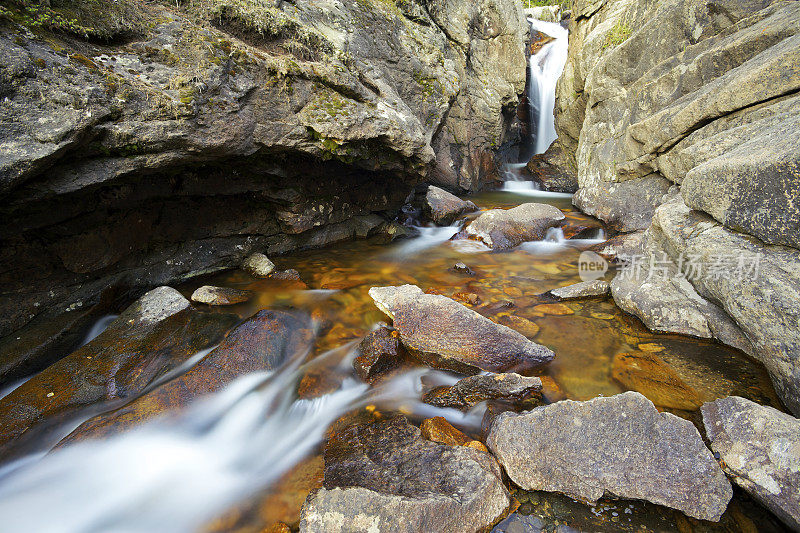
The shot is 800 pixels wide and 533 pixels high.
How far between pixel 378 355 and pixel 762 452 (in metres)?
2.95

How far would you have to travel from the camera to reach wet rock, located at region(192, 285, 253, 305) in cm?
473

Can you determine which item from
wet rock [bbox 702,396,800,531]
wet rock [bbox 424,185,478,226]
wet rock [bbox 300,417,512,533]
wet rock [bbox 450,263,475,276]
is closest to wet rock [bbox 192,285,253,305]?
wet rock [bbox 300,417,512,533]

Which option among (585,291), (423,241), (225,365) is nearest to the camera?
(225,365)

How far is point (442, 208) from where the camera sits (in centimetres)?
935

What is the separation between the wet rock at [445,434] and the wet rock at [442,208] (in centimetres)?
687

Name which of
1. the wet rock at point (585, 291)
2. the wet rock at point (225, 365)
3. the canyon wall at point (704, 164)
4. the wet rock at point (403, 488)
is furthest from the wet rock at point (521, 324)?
the wet rock at point (225, 365)

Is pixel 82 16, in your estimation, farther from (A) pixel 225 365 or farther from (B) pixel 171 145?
(A) pixel 225 365

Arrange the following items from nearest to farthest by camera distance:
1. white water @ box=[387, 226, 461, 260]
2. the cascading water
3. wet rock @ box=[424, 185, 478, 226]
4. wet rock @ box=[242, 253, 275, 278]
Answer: wet rock @ box=[242, 253, 275, 278]
white water @ box=[387, 226, 461, 260]
wet rock @ box=[424, 185, 478, 226]
the cascading water

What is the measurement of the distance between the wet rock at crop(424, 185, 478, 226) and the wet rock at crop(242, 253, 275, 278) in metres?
4.79

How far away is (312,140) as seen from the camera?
5.19 meters

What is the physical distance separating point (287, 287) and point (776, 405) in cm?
564

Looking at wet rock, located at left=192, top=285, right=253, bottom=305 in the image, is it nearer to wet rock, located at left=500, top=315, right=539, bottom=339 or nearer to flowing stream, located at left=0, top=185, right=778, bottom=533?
flowing stream, located at left=0, top=185, right=778, bottom=533

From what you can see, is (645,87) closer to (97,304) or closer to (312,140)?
(312,140)

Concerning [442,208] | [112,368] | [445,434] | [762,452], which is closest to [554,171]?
[442,208]
